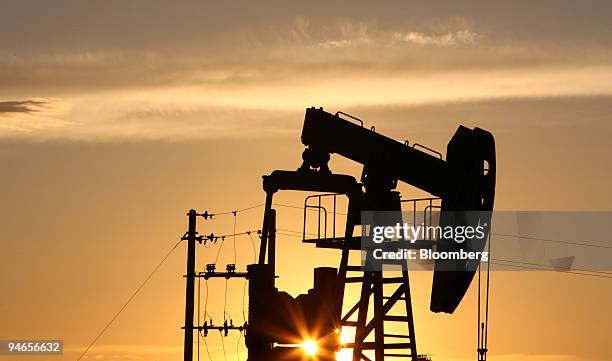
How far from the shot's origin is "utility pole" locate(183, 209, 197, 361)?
37.0 metres

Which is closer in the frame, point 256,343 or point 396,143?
point 256,343

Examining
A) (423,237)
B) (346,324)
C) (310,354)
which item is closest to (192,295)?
(346,324)

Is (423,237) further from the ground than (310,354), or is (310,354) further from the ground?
(423,237)

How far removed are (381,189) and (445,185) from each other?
1.58 m

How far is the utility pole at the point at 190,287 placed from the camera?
37.0m

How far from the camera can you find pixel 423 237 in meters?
32.9

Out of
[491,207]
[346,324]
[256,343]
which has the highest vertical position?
[491,207]

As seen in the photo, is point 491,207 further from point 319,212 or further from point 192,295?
point 192,295

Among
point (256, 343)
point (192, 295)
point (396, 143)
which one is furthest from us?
point (192, 295)

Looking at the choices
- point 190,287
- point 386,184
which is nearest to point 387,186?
point 386,184

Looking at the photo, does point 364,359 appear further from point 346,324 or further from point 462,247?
point 462,247

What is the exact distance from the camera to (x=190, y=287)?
37656mm

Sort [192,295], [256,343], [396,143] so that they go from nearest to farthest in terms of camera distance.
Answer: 1. [256,343]
2. [396,143]
3. [192,295]

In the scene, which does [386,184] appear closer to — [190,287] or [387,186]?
[387,186]
